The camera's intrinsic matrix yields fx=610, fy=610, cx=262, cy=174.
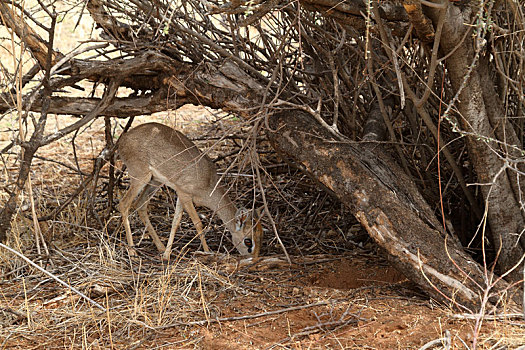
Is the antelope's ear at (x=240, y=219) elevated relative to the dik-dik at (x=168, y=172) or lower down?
lower down

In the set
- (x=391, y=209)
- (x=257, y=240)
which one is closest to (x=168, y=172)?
(x=257, y=240)

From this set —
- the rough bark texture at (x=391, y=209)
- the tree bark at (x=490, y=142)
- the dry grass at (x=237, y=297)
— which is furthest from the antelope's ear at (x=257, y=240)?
the tree bark at (x=490, y=142)

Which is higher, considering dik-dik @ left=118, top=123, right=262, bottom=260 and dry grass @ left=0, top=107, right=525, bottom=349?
dik-dik @ left=118, top=123, right=262, bottom=260

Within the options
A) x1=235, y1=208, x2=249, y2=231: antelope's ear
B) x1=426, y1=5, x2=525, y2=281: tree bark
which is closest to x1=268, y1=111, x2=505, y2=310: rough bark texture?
x1=426, y1=5, x2=525, y2=281: tree bark

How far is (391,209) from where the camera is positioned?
390 cm

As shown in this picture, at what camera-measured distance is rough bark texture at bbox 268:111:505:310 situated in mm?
3750

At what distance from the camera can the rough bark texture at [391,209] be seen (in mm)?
3750

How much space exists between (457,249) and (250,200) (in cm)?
249

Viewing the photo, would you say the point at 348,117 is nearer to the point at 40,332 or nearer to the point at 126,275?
the point at 126,275

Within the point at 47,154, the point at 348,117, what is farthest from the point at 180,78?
Result: the point at 47,154

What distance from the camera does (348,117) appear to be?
4.91m

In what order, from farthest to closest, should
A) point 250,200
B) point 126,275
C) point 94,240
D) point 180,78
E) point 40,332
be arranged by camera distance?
point 250,200
point 94,240
point 180,78
point 126,275
point 40,332

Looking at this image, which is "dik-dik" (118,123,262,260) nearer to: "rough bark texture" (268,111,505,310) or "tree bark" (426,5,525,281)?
"rough bark texture" (268,111,505,310)

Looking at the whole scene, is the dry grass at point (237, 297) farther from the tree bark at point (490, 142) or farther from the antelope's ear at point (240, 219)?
the tree bark at point (490, 142)
